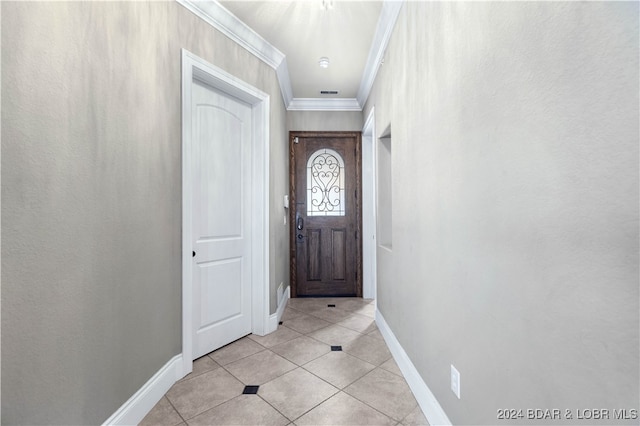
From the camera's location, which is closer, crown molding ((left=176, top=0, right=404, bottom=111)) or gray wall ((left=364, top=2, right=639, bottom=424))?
gray wall ((left=364, top=2, right=639, bottom=424))

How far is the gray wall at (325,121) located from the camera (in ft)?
13.4

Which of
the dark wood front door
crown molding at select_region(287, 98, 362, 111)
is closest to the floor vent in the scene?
the dark wood front door

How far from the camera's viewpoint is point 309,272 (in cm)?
413

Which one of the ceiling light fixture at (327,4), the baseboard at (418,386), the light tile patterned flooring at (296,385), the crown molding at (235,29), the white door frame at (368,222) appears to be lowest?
the light tile patterned flooring at (296,385)

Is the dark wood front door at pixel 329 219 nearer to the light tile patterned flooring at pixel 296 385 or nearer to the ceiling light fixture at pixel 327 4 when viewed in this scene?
the light tile patterned flooring at pixel 296 385

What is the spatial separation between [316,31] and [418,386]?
276cm

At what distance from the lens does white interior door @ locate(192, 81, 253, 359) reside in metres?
2.31

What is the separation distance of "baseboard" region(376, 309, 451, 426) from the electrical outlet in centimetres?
19

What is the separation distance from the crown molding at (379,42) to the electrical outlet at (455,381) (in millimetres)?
2221

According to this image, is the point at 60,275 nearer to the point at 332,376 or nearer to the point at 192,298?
the point at 192,298

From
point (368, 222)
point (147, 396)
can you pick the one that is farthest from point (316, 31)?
point (147, 396)

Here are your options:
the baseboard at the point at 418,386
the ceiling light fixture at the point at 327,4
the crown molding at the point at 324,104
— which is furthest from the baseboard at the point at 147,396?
the crown molding at the point at 324,104

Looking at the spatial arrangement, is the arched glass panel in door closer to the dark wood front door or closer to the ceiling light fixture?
the dark wood front door

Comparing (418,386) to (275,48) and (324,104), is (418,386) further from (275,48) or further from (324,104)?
(324,104)
